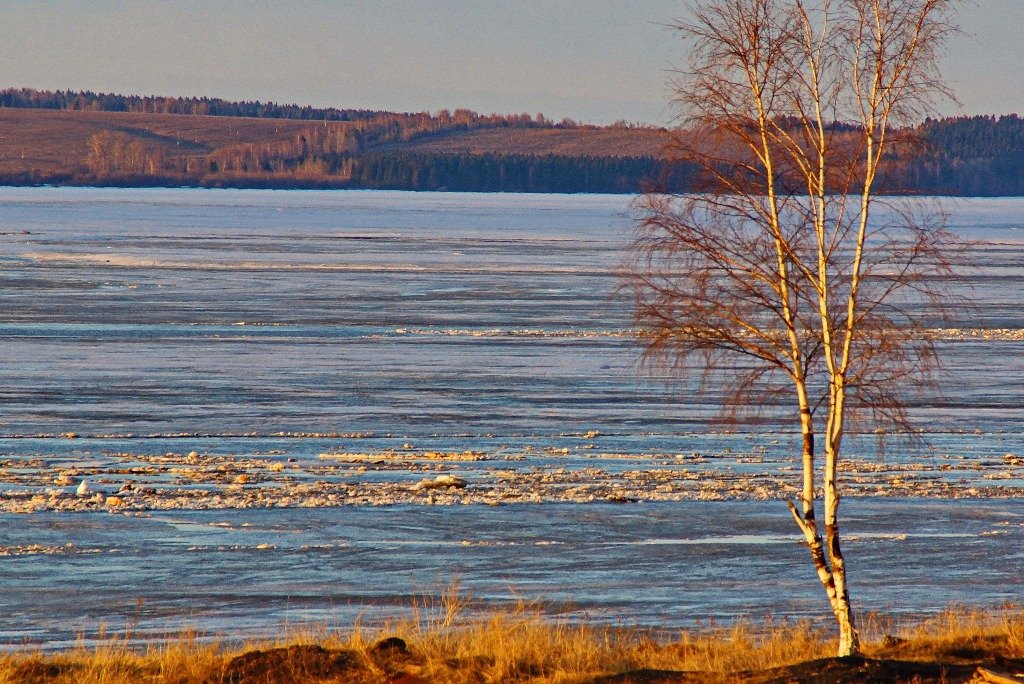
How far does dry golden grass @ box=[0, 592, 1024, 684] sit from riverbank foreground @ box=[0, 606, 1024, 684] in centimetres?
1

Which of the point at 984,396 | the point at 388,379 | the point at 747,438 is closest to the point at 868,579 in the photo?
the point at 747,438

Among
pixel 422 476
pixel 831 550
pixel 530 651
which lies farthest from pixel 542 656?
pixel 422 476

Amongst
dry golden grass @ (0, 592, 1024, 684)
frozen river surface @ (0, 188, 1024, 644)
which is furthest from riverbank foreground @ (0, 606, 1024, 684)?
frozen river surface @ (0, 188, 1024, 644)

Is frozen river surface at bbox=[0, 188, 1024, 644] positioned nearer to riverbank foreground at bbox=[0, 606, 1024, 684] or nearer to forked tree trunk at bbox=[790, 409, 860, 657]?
riverbank foreground at bbox=[0, 606, 1024, 684]

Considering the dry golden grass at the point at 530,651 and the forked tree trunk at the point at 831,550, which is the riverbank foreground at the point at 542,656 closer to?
the dry golden grass at the point at 530,651

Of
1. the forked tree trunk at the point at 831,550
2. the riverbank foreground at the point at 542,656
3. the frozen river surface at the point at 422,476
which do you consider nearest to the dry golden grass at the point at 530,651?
the riverbank foreground at the point at 542,656

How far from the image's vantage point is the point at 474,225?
10419 cm

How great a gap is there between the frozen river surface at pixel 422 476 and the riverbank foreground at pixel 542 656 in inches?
34.5

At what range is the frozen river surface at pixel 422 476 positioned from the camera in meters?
13.3

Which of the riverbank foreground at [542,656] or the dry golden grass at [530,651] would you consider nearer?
the riverbank foreground at [542,656]

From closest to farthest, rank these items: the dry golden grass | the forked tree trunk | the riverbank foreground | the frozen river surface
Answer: the riverbank foreground → the dry golden grass → the forked tree trunk → the frozen river surface

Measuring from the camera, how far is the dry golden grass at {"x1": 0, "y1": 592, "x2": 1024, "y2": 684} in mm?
9719

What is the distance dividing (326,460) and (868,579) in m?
7.10

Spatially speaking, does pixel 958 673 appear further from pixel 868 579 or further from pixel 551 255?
pixel 551 255
